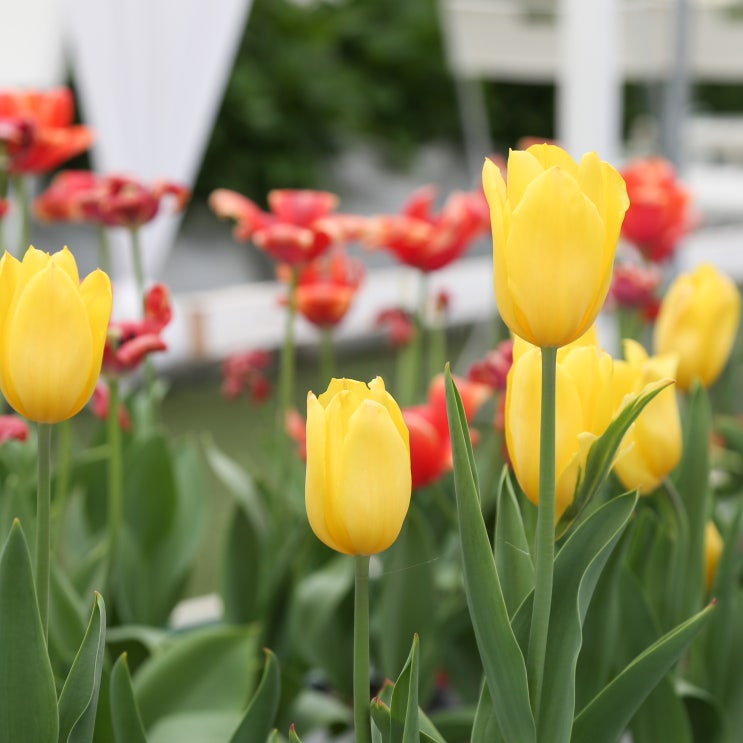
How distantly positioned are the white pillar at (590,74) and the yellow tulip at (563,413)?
6.50 feet

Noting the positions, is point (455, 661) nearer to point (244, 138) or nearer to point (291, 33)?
point (244, 138)

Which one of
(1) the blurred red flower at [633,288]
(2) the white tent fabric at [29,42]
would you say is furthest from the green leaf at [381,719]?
(2) the white tent fabric at [29,42]

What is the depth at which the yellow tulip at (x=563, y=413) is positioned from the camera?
45 centimetres

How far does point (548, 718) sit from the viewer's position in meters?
0.45

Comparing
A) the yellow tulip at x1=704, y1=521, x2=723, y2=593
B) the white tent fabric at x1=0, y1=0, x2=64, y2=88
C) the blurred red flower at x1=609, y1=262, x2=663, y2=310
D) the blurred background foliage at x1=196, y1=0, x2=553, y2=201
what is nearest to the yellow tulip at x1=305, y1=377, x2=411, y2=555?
the yellow tulip at x1=704, y1=521, x2=723, y2=593

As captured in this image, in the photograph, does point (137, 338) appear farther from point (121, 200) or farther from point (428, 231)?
point (428, 231)

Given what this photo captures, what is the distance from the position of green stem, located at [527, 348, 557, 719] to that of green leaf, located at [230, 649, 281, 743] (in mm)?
138

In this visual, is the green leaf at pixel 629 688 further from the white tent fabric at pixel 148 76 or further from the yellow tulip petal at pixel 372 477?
the white tent fabric at pixel 148 76

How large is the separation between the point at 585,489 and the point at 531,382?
45mm

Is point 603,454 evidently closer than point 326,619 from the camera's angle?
Yes

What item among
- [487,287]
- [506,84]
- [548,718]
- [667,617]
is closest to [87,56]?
[487,287]

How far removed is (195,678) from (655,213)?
60cm

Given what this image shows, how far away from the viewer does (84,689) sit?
46 centimetres

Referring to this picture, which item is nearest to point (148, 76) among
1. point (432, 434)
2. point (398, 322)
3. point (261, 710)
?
point (398, 322)
